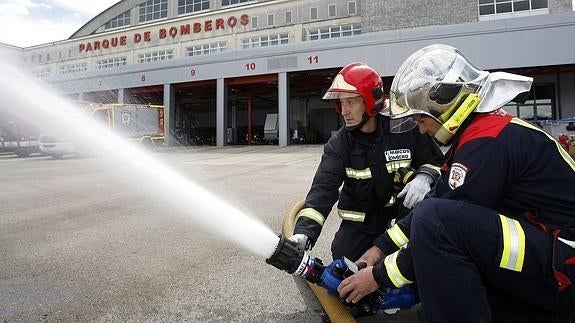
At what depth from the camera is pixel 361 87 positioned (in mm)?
2465

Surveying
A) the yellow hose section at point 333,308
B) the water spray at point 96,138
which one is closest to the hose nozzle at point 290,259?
the yellow hose section at point 333,308

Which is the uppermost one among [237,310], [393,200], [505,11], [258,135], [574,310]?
[505,11]

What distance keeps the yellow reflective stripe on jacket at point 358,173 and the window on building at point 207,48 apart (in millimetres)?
34637

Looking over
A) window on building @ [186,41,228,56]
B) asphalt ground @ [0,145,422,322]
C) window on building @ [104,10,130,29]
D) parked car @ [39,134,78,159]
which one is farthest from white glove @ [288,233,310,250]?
window on building @ [104,10,130,29]

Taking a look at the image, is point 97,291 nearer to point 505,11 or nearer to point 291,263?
point 291,263

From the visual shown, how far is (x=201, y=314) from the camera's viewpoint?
2.24m

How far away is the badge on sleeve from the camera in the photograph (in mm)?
1509

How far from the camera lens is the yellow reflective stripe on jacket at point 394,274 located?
1.66 m

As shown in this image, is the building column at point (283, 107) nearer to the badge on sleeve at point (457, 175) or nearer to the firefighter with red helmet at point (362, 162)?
the firefighter with red helmet at point (362, 162)

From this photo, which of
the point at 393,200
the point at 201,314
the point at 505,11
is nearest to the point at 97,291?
the point at 201,314

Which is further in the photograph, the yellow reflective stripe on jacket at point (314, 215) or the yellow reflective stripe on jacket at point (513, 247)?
the yellow reflective stripe on jacket at point (314, 215)

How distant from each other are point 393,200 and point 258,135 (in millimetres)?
32856

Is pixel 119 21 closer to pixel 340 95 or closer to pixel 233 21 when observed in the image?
pixel 233 21

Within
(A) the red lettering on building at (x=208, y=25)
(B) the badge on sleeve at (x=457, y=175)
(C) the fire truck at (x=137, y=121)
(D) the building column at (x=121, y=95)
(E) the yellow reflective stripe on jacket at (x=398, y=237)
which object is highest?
(A) the red lettering on building at (x=208, y=25)
